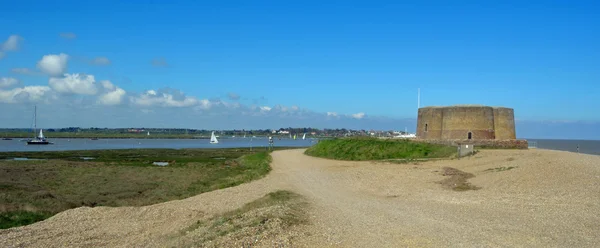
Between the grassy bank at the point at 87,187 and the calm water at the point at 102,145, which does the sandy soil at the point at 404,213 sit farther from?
the calm water at the point at 102,145

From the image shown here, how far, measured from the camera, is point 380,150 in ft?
136

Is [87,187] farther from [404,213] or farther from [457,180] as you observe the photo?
[404,213]

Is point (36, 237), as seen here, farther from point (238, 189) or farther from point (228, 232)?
point (238, 189)

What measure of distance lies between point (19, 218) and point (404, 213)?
13.6 meters

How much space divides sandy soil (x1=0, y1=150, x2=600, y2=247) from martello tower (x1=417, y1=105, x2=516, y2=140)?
16.4m

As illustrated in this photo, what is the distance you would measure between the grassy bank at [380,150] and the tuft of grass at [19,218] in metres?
24.7

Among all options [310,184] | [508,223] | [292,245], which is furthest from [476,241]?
[310,184]

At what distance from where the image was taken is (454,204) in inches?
647

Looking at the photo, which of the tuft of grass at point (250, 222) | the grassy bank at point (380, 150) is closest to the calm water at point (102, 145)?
the grassy bank at point (380, 150)

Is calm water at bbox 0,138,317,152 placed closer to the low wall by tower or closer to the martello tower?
the martello tower

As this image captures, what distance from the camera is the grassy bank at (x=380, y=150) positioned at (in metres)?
37.2

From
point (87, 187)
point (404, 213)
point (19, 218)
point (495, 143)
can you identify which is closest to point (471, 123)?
point (495, 143)

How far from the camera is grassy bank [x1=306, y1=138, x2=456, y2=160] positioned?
37.2 m

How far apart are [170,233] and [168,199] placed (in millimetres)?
8795
